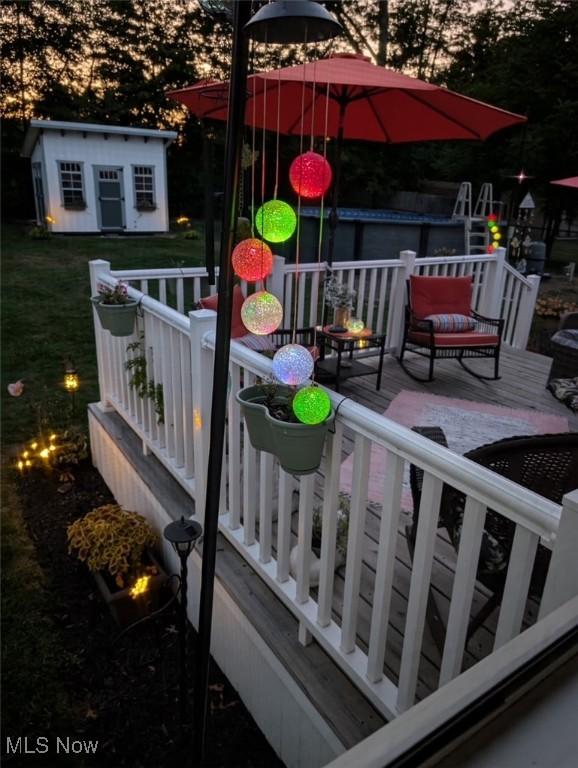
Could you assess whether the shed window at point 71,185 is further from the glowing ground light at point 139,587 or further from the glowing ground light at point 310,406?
the glowing ground light at point 310,406

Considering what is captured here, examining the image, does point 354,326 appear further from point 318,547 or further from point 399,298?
point 318,547

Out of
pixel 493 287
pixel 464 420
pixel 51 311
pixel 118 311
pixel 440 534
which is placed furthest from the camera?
pixel 51 311

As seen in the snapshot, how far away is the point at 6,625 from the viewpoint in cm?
266

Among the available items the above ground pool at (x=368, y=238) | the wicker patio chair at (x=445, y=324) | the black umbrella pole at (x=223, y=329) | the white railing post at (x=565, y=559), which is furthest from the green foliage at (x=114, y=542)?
the above ground pool at (x=368, y=238)

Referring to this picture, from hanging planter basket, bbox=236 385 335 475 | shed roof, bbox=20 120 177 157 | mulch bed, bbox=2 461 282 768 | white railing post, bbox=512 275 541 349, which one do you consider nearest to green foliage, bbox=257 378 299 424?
hanging planter basket, bbox=236 385 335 475

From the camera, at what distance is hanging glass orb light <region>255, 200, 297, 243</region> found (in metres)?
2.00

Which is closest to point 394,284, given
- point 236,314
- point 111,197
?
point 236,314

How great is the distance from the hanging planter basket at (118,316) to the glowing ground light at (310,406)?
1.86 m

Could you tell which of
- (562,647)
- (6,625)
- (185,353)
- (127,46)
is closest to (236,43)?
(562,647)

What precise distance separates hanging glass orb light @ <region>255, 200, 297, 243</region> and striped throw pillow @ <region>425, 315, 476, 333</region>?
9.70ft

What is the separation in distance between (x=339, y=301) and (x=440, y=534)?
2346 millimetres

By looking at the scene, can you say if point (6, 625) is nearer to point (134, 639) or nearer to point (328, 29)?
point (134, 639)

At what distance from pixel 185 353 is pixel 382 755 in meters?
2.24

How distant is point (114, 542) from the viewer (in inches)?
109
